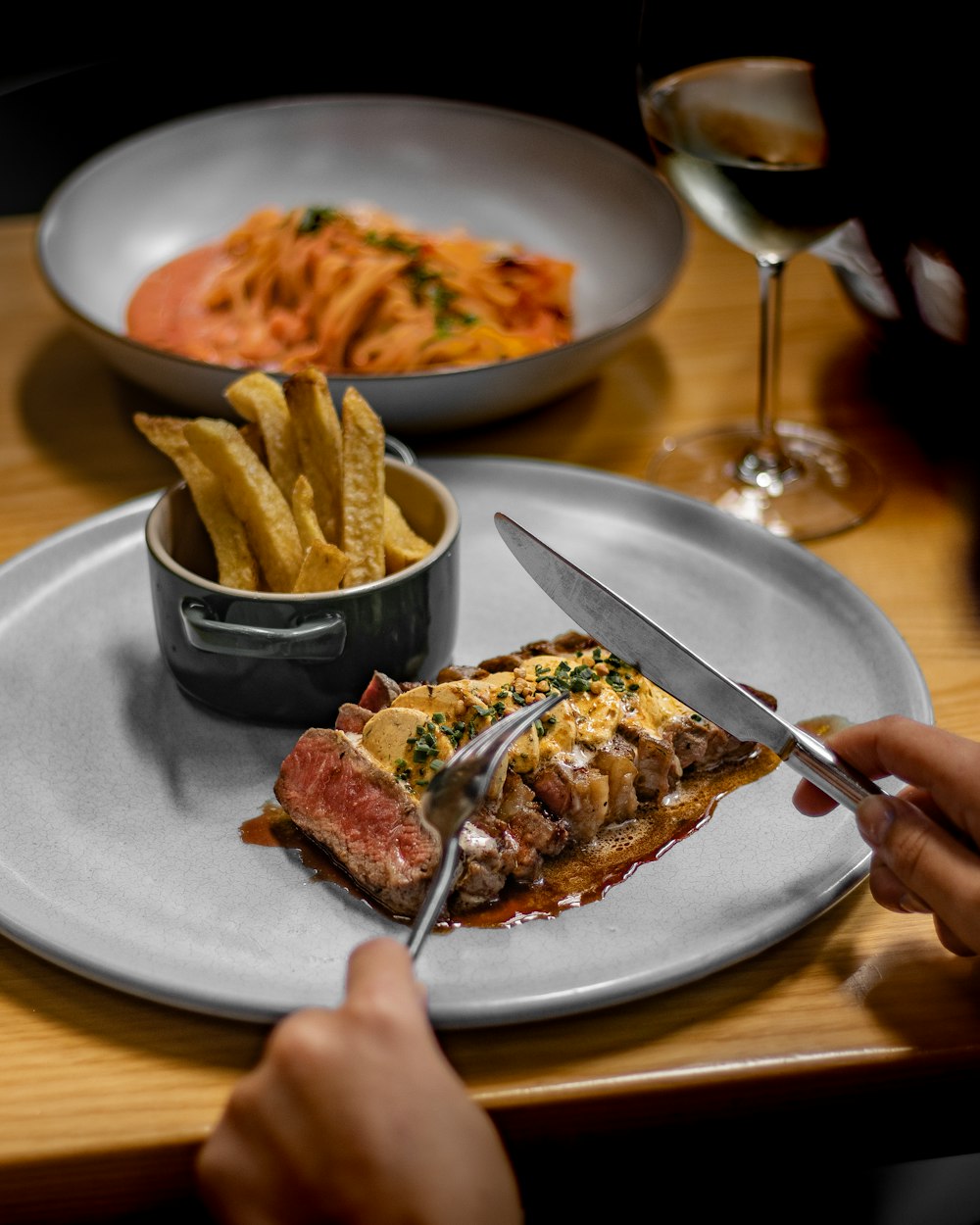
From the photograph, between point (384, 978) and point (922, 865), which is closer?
point (384, 978)

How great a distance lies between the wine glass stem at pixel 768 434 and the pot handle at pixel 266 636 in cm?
88

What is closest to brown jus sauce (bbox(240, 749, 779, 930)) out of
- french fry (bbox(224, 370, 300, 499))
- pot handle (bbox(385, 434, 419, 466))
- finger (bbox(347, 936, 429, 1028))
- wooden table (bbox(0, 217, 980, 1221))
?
wooden table (bbox(0, 217, 980, 1221))

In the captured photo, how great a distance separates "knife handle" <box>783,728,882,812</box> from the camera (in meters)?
1.24

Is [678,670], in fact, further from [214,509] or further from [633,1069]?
[214,509]

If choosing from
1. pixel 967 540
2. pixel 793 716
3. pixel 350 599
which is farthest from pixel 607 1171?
pixel 967 540

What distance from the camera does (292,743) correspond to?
1.55 meters

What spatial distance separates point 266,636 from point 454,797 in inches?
15.7

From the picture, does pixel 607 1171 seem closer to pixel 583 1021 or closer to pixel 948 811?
pixel 583 1021

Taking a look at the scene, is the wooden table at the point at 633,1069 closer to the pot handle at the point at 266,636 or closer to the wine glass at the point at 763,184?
the pot handle at the point at 266,636

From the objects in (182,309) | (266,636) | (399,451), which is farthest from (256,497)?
(182,309)

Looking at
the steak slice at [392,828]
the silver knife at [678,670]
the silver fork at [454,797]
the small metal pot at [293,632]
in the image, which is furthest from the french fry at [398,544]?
the silver fork at [454,797]

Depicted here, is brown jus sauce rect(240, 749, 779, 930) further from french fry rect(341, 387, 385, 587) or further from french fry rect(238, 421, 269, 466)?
french fry rect(238, 421, 269, 466)

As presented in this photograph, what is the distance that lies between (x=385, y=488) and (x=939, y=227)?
94cm

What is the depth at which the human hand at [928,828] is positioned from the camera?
113cm
